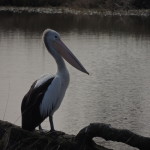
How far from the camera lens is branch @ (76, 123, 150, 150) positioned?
12.5ft

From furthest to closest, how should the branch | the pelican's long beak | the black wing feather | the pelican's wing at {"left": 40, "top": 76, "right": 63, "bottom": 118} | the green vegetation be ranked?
the green vegetation
the pelican's long beak
the pelican's wing at {"left": 40, "top": 76, "right": 63, "bottom": 118}
the black wing feather
the branch

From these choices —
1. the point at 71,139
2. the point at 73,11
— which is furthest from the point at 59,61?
the point at 73,11

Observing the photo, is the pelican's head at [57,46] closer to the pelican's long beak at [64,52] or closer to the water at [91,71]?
the pelican's long beak at [64,52]

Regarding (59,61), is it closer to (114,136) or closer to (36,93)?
(36,93)

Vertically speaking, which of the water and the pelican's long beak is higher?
the pelican's long beak

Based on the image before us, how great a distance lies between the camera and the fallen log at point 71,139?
151 inches

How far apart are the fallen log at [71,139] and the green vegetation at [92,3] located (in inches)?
1771

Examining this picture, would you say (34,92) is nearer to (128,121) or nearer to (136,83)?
(128,121)

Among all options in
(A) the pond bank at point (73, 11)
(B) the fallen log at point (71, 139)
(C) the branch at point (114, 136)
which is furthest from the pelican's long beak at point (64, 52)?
(A) the pond bank at point (73, 11)

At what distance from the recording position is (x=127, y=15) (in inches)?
1769

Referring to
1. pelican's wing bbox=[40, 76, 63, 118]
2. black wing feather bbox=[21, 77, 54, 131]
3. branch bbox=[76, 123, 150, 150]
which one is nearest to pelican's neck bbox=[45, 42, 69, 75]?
pelican's wing bbox=[40, 76, 63, 118]

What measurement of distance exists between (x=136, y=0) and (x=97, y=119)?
37.5 m

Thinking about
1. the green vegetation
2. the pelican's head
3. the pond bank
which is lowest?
the pond bank

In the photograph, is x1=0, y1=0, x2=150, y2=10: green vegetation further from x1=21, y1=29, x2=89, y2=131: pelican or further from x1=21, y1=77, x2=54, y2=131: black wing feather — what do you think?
x1=21, y1=77, x2=54, y2=131: black wing feather
